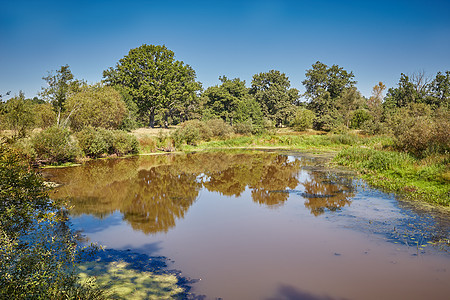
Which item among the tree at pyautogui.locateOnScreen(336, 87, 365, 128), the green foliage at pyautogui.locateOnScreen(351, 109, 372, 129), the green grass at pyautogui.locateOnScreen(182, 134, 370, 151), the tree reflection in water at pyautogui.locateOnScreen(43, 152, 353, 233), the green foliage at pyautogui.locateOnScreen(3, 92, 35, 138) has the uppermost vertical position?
the tree at pyautogui.locateOnScreen(336, 87, 365, 128)

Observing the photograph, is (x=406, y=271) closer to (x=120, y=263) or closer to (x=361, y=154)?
(x=120, y=263)

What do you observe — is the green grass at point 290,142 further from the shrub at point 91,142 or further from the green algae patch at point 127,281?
the green algae patch at point 127,281

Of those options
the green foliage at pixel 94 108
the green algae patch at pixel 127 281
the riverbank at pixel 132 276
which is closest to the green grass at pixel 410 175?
the riverbank at pixel 132 276

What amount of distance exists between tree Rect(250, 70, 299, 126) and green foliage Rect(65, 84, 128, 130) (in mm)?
41011

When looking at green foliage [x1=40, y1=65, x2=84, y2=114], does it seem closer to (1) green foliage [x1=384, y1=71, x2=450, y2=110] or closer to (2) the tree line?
(2) the tree line

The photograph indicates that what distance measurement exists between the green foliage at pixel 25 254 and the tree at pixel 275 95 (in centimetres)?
6767

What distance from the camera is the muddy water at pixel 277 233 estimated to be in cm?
683

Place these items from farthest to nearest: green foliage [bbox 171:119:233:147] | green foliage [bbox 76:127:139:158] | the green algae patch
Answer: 1. green foliage [bbox 171:119:233:147]
2. green foliage [bbox 76:127:139:158]
3. the green algae patch

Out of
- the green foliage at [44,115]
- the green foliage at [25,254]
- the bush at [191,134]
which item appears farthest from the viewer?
the bush at [191,134]

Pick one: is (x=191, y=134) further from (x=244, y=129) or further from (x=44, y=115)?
(x=44, y=115)

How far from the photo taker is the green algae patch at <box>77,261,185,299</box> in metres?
6.10

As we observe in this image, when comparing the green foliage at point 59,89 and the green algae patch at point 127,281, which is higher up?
the green foliage at point 59,89

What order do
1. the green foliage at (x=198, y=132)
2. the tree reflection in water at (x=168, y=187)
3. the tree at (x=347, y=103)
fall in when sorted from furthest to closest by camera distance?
the tree at (x=347, y=103) → the green foliage at (x=198, y=132) → the tree reflection in water at (x=168, y=187)

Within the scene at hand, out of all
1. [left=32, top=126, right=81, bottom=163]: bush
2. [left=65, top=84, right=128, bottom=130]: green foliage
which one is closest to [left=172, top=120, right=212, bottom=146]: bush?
[left=65, top=84, right=128, bottom=130]: green foliage
